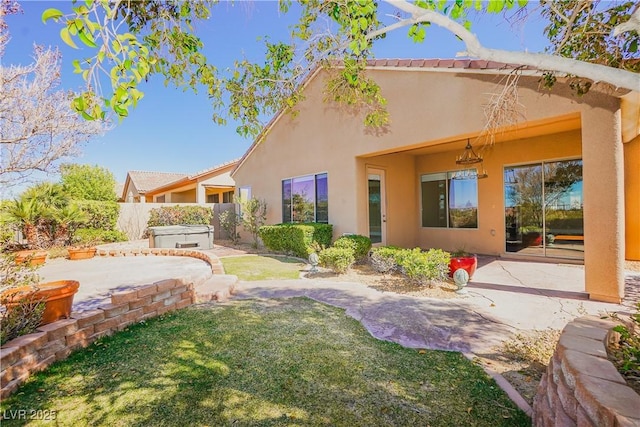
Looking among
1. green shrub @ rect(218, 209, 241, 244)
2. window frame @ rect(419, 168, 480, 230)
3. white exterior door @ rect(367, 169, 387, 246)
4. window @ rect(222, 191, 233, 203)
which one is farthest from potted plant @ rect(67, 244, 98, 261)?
window frame @ rect(419, 168, 480, 230)

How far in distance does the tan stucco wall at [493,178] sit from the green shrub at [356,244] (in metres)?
3.81

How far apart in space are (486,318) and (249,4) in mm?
5759

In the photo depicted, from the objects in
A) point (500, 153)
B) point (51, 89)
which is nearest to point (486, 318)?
point (500, 153)

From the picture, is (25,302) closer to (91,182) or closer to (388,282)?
(388,282)

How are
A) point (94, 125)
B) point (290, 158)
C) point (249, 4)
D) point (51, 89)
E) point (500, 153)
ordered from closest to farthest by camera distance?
point (249, 4) → point (51, 89) → point (94, 125) → point (500, 153) → point (290, 158)

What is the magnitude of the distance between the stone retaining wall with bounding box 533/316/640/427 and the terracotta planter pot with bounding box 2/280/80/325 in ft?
15.5

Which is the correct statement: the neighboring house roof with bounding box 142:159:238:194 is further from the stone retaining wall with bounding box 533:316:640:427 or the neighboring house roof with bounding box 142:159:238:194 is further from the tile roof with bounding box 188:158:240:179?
the stone retaining wall with bounding box 533:316:640:427

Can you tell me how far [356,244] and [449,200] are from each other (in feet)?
15.4

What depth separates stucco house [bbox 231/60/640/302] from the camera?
4.95 meters

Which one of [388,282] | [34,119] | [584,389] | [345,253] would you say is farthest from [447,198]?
[34,119]

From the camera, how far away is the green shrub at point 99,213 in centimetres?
1330

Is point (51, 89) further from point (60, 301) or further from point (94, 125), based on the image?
point (60, 301)

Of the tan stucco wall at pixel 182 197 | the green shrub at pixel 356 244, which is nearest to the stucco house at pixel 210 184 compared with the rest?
the tan stucco wall at pixel 182 197

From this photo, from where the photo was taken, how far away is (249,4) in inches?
161
